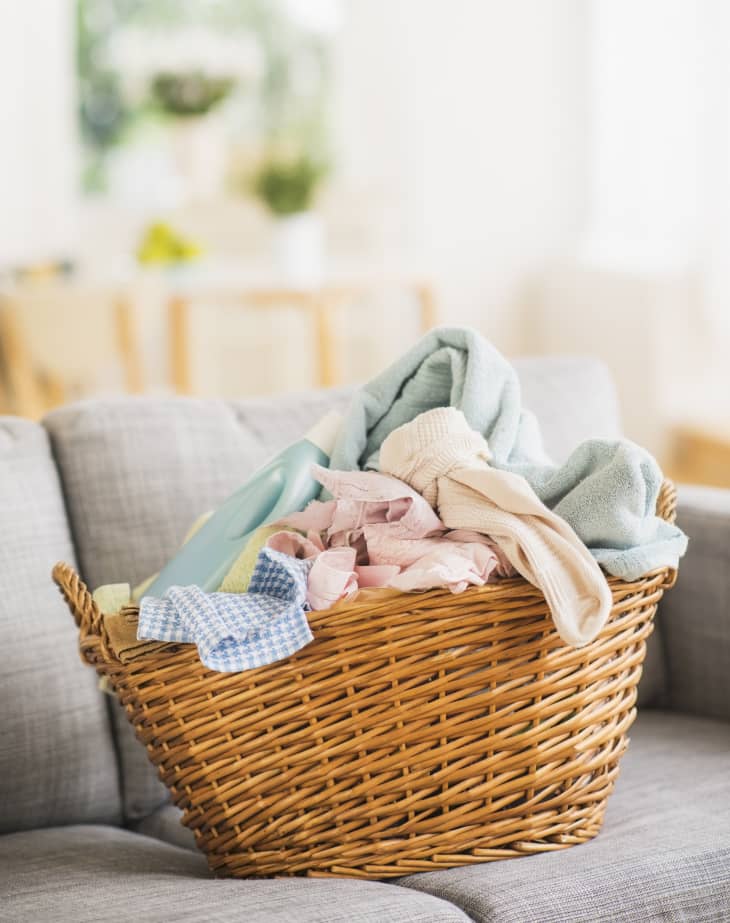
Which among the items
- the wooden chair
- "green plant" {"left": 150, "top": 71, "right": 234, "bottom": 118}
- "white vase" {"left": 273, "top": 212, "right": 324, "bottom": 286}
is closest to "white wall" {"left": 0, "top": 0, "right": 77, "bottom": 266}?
"green plant" {"left": 150, "top": 71, "right": 234, "bottom": 118}

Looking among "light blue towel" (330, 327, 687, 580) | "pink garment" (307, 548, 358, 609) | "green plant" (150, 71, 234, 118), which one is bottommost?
"pink garment" (307, 548, 358, 609)

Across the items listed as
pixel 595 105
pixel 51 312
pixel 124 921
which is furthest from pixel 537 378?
pixel 595 105

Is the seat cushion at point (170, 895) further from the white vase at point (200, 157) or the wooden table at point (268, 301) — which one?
the white vase at point (200, 157)

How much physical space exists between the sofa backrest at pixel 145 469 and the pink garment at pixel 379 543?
11.1 inches

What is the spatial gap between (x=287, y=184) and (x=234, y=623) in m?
3.17

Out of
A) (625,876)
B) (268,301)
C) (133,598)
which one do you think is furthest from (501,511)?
(268,301)

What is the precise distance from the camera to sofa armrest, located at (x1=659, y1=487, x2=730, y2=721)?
1589mm

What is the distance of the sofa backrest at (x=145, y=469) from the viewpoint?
147cm

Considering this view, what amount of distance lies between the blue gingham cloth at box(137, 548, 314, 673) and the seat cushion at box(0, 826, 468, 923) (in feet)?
0.64

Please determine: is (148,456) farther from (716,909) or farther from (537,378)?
(716,909)

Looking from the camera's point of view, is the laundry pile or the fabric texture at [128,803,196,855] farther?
the fabric texture at [128,803,196,855]

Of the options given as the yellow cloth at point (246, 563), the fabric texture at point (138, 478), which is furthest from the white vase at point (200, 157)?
the yellow cloth at point (246, 563)

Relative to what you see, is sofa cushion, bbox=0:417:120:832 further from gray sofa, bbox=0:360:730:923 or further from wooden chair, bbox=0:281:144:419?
wooden chair, bbox=0:281:144:419

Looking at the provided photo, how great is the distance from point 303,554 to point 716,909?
0.48 meters
